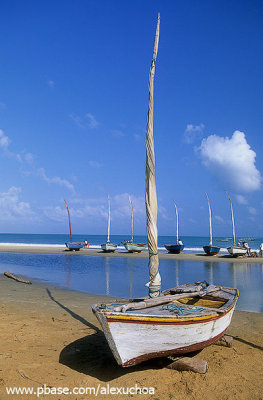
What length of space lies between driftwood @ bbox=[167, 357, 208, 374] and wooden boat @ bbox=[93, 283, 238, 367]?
27 centimetres

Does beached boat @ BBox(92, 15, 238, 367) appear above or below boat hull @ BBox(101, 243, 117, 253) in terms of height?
above

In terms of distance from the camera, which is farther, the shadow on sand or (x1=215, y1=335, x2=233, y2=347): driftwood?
(x1=215, y1=335, x2=233, y2=347): driftwood

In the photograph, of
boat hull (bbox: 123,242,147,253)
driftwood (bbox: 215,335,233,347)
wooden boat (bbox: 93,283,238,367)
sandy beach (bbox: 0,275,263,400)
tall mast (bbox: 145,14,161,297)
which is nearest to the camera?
wooden boat (bbox: 93,283,238,367)

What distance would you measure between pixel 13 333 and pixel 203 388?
516 cm

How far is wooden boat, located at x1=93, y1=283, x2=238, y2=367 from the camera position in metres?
5.19

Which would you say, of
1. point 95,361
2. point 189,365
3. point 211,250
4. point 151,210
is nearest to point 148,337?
point 189,365

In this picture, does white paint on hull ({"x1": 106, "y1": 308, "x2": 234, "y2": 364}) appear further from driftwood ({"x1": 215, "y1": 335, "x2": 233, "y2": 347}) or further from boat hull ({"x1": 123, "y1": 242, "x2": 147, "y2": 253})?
boat hull ({"x1": 123, "y1": 242, "x2": 147, "y2": 253})

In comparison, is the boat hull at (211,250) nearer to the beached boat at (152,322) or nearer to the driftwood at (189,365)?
the beached boat at (152,322)

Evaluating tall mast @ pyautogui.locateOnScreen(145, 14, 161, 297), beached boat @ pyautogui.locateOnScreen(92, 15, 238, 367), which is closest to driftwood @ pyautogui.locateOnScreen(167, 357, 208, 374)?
beached boat @ pyautogui.locateOnScreen(92, 15, 238, 367)

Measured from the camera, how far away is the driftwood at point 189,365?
5996mm

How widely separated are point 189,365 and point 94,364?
2034 mm

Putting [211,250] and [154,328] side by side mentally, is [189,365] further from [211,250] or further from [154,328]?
[211,250]

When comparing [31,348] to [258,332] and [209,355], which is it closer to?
[209,355]

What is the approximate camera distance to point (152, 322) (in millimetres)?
5371
